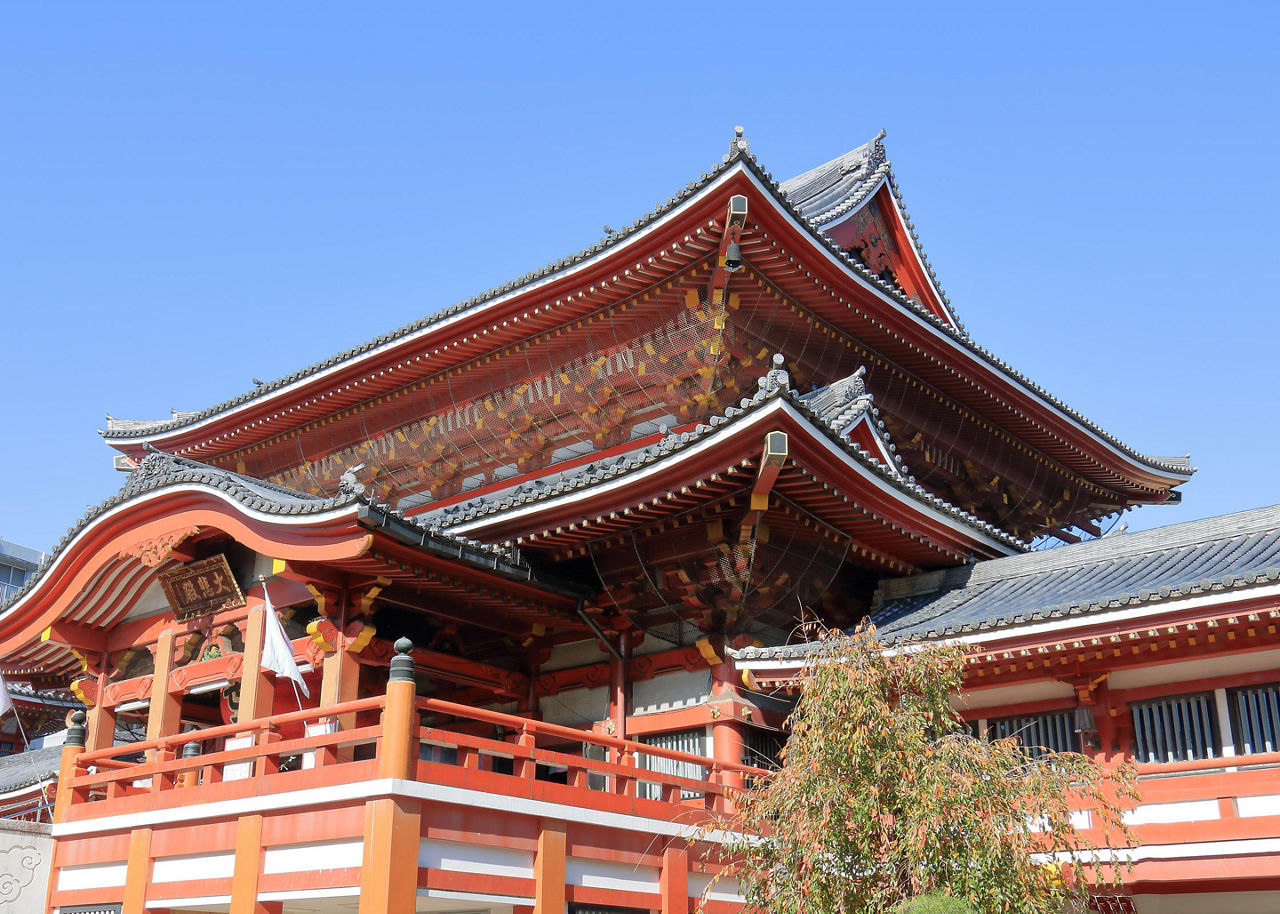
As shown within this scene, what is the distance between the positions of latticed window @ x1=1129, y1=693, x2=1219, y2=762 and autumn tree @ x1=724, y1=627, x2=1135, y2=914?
2.58 metres

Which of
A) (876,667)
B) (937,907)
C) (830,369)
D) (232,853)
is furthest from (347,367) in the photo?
(937,907)

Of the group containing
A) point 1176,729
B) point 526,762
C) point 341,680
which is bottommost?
point 526,762

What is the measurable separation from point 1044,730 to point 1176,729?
141cm

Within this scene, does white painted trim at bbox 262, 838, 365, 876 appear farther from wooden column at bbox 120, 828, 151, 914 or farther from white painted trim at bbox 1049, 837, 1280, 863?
white painted trim at bbox 1049, 837, 1280, 863

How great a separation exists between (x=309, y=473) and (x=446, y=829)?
1310cm

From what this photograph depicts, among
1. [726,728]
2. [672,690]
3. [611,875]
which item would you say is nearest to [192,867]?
[611,875]

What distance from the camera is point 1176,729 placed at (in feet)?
42.9

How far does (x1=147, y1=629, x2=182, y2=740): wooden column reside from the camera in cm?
1605

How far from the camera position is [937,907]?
9156 millimetres

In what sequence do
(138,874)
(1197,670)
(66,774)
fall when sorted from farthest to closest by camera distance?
(66,774)
(138,874)
(1197,670)

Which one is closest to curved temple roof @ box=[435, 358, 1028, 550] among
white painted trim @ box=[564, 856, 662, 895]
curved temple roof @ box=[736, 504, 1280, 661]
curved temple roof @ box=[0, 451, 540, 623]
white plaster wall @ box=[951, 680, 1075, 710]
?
curved temple roof @ box=[0, 451, 540, 623]

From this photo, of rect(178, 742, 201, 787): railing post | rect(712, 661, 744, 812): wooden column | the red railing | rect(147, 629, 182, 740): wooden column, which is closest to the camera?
the red railing

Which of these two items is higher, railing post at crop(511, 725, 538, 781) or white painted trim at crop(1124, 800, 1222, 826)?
railing post at crop(511, 725, 538, 781)

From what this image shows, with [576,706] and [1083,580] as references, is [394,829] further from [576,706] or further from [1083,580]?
[1083,580]
